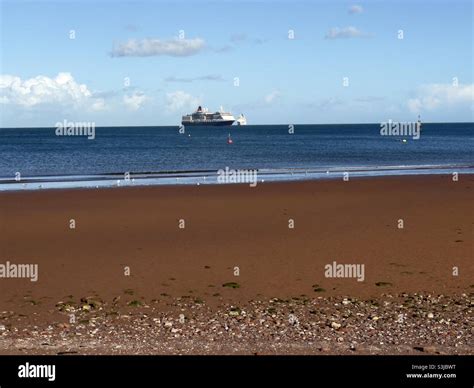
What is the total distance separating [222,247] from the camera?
17328 millimetres

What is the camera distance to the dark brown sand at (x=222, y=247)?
13109 mm

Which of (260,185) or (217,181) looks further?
(217,181)

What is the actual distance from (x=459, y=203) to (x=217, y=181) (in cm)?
1468

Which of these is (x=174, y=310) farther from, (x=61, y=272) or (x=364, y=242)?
(x=364, y=242)

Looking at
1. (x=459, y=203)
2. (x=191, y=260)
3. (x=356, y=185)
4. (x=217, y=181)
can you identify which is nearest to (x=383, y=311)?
(x=191, y=260)

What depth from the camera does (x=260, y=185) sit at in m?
33.8

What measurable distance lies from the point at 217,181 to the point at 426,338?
27.8 meters

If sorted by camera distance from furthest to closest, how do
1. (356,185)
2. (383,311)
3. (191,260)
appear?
(356,185), (191,260), (383,311)

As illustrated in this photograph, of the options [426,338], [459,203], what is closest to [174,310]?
[426,338]

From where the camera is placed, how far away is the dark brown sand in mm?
13109

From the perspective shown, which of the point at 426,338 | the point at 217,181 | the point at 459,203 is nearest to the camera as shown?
the point at 426,338

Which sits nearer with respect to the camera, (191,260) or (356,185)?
(191,260)
